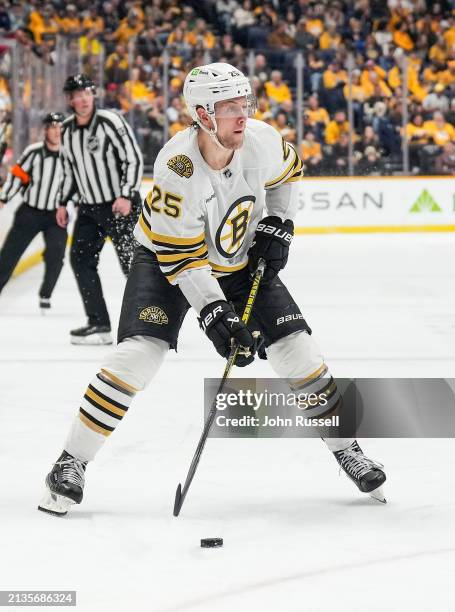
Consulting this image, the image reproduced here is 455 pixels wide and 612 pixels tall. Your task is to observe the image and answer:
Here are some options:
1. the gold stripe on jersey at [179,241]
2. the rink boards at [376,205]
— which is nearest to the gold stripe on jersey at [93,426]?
the gold stripe on jersey at [179,241]

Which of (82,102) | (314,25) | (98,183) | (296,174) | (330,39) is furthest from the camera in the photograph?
(314,25)

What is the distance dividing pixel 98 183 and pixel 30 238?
146 centimetres

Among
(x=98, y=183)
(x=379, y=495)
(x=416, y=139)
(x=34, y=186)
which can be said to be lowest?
(x=416, y=139)

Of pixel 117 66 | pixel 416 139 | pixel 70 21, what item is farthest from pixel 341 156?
pixel 70 21

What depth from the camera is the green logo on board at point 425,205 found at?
1152 cm

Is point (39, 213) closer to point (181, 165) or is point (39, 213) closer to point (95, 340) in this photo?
point (95, 340)

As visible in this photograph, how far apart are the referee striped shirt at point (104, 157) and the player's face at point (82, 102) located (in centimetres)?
6

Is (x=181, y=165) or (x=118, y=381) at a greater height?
(x=181, y=165)

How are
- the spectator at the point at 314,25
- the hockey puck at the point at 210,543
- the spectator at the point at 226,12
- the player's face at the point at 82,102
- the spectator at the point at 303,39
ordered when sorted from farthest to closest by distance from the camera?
the spectator at the point at 226,12, the spectator at the point at 314,25, the spectator at the point at 303,39, the player's face at the point at 82,102, the hockey puck at the point at 210,543

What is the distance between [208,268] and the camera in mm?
3082

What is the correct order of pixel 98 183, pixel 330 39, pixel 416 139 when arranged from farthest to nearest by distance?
1. pixel 330 39
2. pixel 416 139
3. pixel 98 183

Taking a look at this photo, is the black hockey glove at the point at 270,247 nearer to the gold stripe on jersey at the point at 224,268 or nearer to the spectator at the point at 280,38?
the gold stripe on jersey at the point at 224,268

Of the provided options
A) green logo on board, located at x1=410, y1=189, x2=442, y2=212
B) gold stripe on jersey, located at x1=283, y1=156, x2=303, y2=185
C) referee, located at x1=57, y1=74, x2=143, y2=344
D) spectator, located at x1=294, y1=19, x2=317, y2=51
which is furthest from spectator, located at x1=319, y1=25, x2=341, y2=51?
gold stripe on jersey, located at x1=283, y1=156, x2=303, y2=185

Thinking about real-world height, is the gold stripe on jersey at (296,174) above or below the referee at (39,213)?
above
